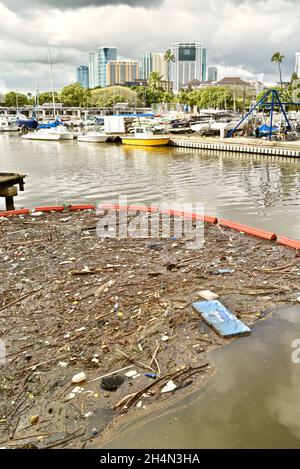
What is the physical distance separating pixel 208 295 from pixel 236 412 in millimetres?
2128

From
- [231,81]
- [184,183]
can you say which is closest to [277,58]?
[184,183]

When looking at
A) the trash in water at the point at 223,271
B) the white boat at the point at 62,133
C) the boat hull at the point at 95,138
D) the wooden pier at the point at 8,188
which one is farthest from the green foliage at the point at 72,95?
the trash in water at the point at 223,271

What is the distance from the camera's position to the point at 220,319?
467cm

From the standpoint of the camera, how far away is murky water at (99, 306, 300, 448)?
2.99 m

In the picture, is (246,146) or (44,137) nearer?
(246,146)

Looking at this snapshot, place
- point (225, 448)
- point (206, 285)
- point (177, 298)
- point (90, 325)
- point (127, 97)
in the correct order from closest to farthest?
point (225, 448)
point (90, 325)
point (177, 298)
point (206, 285)
point (127, 97)

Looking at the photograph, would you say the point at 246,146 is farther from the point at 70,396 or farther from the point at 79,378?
the point at 70,396

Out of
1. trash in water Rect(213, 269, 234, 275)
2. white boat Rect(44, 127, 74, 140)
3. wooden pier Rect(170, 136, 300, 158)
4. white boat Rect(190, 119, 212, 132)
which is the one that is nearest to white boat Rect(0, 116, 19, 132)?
white boat Rect(44, 127, 74, 140)

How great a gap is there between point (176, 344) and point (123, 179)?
1637cm

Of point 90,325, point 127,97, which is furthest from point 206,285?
point 127,97

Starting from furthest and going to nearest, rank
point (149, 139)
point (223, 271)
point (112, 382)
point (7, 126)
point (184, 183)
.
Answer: point (7, 126) < point (149, 139) < point (184, 183) < point (223, 271) < point (112, 382)

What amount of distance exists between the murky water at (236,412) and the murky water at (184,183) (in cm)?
641

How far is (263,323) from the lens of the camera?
185 inches

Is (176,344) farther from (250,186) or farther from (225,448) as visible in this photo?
(250,186)
